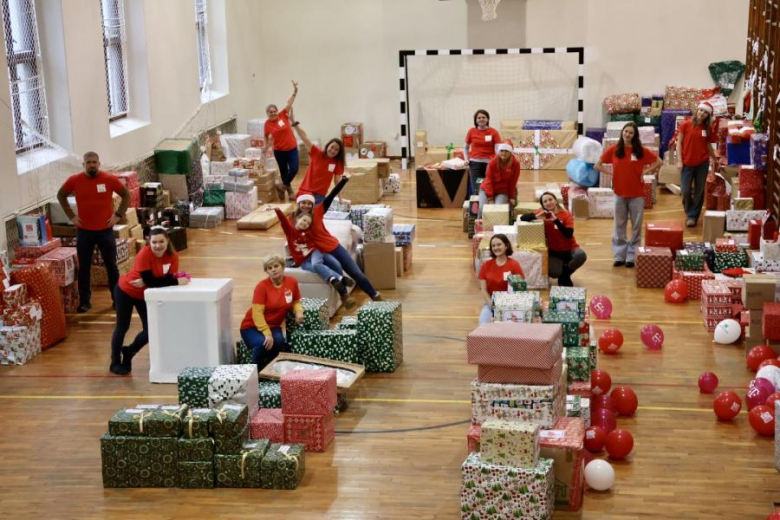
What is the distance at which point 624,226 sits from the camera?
44.6 feet

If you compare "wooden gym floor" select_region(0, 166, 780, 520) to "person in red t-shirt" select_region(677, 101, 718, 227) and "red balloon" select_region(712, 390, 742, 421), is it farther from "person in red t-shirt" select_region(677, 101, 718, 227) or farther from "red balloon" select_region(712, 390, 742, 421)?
"person in red t-shirt" select_region(677, 101, 718, 227)

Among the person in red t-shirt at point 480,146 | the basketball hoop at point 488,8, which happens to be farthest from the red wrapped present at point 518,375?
the basketball hoop at point 488,8

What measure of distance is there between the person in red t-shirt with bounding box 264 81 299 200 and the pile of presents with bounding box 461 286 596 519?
10065 mm

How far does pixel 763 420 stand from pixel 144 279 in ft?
17.2

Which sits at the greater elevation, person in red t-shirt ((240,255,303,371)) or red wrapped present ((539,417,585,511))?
person in red t-shirt ((240,255,303,371))

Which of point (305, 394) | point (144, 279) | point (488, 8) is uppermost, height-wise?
point (488, 8)

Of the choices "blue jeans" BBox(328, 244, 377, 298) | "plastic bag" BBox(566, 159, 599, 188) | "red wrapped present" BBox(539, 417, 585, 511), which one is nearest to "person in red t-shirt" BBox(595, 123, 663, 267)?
"plastic bag" BBox(566, 159, 599, 188)

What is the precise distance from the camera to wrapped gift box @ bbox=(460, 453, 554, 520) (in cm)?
696

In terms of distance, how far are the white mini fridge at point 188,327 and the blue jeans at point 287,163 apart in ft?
27.8

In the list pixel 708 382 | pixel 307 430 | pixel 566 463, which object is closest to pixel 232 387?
pixel 307 430

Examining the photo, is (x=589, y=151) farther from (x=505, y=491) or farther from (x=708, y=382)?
(x=505, y=491)

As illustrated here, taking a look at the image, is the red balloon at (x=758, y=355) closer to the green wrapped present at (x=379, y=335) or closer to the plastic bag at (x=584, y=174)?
the green wrapped present at (x=379, y=335)

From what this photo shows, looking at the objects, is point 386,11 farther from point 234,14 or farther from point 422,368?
point 422,368

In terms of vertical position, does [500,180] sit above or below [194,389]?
above
